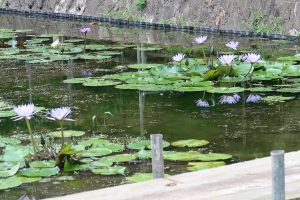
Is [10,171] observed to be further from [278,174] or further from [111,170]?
[278,174]

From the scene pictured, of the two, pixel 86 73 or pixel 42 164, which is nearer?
pixel 42 164

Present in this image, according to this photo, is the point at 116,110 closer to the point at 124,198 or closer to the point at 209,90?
the point at 209,90

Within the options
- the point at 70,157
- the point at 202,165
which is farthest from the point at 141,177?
the point at 70,157

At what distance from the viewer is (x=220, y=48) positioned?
8.46 meters

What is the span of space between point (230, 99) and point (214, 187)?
2.84m

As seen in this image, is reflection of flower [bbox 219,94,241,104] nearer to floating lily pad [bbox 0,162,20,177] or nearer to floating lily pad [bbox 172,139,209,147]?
floating lily pad [bbox 172,139,209,147]

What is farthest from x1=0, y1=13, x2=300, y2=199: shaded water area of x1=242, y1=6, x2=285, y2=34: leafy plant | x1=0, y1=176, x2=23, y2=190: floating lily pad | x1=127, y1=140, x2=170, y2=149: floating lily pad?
x1=242, y1=6, x2=285, y2=34: leafy plant

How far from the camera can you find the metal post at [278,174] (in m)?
2.31

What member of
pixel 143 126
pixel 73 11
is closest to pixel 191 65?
pixel 143 126

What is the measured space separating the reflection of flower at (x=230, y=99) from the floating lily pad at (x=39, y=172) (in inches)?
81.8

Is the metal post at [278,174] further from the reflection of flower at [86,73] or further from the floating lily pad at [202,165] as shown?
the reflection of flower at [86,73]

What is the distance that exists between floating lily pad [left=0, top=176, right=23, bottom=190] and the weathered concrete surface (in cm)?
644

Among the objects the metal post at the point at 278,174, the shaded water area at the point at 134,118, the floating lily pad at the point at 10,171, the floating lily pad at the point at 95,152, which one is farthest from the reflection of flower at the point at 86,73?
the metal post at the point at 278,174

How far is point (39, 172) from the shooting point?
3.73 m
